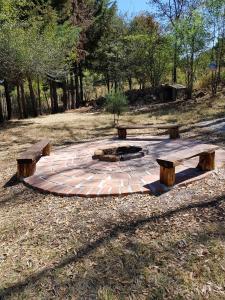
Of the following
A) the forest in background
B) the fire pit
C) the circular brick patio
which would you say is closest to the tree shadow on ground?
the circular brick patio

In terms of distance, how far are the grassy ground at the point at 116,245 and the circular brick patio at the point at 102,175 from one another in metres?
0.15

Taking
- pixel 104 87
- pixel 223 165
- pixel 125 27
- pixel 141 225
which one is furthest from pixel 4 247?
pixel 104 87

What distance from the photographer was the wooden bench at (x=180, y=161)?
351 cm

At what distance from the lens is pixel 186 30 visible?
490 inches

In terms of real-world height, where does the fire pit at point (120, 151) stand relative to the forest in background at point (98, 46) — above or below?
below

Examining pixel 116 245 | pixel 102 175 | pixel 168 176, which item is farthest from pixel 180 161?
pixel 116 245

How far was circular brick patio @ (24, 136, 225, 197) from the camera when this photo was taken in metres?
3.60

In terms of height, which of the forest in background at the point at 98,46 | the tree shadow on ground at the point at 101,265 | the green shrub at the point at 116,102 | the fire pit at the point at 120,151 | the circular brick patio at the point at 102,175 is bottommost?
the tree shadow on ground at the point at 101,265

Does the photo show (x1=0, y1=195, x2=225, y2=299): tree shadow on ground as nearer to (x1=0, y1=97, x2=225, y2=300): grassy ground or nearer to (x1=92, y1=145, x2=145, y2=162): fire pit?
(x1=0, y1=97, x2=225, y2=300): grassy ground

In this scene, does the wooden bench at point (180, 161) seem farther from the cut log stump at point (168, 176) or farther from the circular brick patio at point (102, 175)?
the circular brick patio at point (102, 175)

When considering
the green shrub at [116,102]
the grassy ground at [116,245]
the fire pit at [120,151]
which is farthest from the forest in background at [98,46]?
the grassy ground at [116,245]

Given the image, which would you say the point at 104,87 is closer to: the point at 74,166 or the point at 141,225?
the point at 74,166

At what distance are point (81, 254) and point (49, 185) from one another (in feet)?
5.03

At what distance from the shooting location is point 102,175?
4.05m
